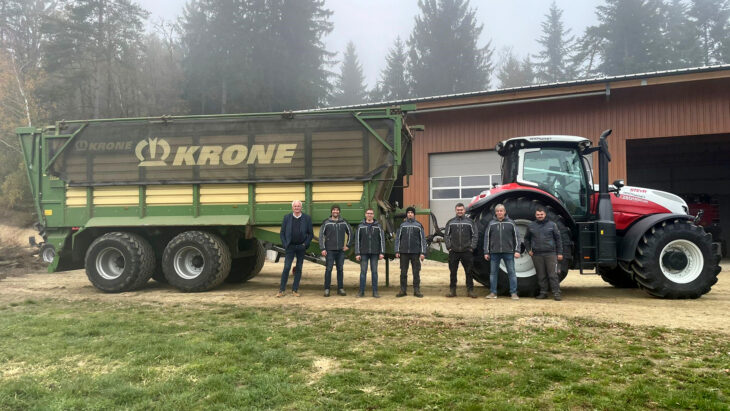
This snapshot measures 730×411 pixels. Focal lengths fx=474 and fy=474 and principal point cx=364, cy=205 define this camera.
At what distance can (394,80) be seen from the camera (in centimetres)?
4403

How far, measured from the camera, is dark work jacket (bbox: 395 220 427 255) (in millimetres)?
8234

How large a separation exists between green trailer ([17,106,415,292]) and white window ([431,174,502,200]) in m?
6.83

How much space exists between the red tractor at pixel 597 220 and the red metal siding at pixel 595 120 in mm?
6954

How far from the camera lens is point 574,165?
324 inches

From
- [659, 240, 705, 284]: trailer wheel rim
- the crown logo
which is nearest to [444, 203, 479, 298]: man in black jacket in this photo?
[659, 240, 705, 284]: trailer wheel rim

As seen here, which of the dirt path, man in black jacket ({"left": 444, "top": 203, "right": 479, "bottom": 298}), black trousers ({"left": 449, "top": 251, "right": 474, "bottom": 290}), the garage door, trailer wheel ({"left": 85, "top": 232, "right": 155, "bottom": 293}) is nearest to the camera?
the dirt path

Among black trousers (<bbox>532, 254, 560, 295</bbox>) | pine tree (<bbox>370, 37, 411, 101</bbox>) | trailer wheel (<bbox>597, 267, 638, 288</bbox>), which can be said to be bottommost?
trailer wheel (<bbox>597, 267, 638, 288</bbox>)

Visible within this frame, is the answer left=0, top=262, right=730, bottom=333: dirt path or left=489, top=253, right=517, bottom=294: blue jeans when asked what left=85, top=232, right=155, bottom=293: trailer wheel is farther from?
left=489, top=253, right=517, bottom=294: blue jeans

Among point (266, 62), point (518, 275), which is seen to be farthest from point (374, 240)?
point (266, 62)

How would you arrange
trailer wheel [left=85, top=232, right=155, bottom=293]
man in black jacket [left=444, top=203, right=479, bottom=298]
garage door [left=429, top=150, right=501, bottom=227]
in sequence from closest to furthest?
man in black jacket [left=444, top=203, right=479, bottom=298]
trailer wheel [left=85, top=232, right=155, bottom=293]
garage door [left=429, top=150, right=501, bottom=227]

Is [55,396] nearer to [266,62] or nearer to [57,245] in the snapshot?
[57,245]

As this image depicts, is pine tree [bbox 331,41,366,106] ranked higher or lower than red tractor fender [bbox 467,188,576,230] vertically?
higher

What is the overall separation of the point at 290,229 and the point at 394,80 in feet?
124

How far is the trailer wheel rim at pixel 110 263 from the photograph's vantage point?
917cm
